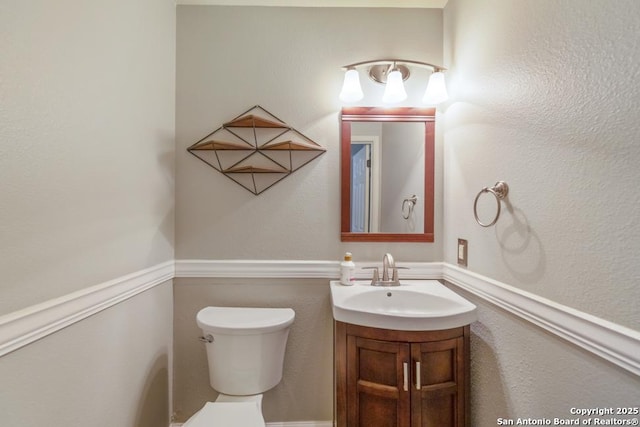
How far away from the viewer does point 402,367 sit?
1.12 m

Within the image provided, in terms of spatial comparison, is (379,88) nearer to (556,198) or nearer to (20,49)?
(556,198)

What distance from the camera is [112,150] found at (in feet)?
3.64

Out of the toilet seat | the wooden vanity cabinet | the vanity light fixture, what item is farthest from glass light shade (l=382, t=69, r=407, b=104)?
the toilet seat

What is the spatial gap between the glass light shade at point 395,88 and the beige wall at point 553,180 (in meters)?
0.32

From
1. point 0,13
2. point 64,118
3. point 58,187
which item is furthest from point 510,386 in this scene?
point 0,13

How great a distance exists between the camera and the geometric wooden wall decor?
5.31 feet

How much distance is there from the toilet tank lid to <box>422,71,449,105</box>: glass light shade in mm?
1391

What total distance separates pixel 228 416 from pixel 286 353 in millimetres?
501

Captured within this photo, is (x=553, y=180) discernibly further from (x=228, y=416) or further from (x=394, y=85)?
(x=228, y=416)

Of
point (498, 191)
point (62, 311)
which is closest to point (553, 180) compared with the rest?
point (498, 191)

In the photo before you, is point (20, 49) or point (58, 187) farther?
point (58, 187)

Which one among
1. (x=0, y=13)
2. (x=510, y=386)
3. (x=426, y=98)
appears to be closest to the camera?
(x=0, y=13)

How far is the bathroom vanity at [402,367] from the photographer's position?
112cm

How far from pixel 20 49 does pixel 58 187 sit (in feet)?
1.25
